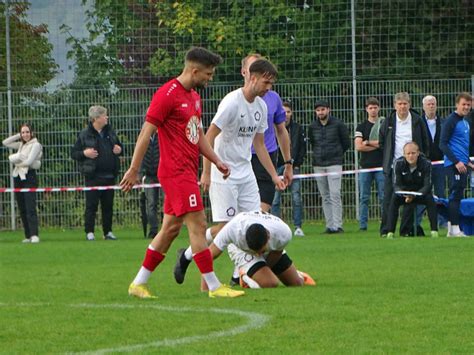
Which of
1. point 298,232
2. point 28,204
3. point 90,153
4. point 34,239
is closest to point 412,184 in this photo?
point 298,232

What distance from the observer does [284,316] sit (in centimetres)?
891

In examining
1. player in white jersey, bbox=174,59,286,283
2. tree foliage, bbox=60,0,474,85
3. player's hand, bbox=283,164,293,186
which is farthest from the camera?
tree foliage, bbox=60,0,474,85

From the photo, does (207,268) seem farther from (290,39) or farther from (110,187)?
(290,39)

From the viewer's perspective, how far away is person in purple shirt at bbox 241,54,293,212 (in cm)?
1292

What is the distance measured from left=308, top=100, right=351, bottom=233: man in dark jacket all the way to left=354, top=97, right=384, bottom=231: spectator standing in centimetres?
24

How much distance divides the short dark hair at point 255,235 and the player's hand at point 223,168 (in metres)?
0.47

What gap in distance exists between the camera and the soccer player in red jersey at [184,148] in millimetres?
10523

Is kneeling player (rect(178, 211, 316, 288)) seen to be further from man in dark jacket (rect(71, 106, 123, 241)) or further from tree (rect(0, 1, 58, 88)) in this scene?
tree (rect(0, 1, 58, 88))

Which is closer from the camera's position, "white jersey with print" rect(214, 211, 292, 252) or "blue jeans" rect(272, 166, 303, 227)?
"white jersey with print" rect(214, 211, 292, 252)

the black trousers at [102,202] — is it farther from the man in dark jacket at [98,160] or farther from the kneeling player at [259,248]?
the kneeling player at [259,248]

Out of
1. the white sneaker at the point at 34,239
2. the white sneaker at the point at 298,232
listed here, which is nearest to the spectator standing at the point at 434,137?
the white sneaker at the point at 298,232

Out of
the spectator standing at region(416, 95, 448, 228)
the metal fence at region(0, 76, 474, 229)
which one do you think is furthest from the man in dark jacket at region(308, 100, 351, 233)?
the metal fence at region(0, 76, 474, 229)

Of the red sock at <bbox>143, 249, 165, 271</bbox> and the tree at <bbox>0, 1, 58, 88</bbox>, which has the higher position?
the tree at <bbox>0, 1, 58, 88</bbox>

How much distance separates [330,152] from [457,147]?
3180 mm
